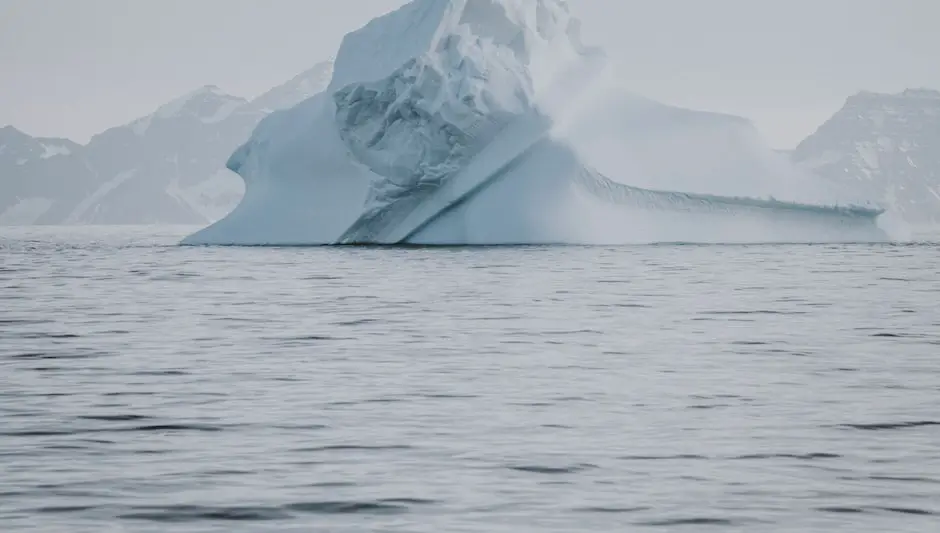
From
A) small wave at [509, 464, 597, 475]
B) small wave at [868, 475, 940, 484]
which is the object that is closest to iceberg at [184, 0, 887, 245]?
small wave at [509, 464, 597, 475]

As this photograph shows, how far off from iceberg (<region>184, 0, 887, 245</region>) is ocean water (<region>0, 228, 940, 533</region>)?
532 inches

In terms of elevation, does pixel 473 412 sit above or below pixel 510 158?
below

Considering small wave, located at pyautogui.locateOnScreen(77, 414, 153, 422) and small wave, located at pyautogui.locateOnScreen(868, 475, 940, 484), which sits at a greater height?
small wave, located at pyautogui.locateOnScreen(77, 414, 153, 422)

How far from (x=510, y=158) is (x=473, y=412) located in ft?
81.9

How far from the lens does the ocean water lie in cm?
726

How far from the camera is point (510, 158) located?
115ft

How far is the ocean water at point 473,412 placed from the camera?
7.26 m

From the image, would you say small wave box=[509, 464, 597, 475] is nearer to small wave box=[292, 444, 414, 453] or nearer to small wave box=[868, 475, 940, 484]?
small wave box=[292, 444, 414, 453]

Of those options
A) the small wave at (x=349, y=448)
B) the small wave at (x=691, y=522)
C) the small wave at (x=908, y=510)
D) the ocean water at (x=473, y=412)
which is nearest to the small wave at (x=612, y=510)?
the ocean water at (x=473, y=412)

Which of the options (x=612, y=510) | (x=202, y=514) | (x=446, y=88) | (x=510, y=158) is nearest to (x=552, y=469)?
(x=612, y=510)

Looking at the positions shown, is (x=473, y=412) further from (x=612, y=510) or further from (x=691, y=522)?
(x=691, y=522)

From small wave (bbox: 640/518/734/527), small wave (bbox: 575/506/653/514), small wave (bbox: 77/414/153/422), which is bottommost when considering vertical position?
small wave (bbox: 640/518/734/527)

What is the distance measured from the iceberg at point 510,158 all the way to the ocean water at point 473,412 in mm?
13506

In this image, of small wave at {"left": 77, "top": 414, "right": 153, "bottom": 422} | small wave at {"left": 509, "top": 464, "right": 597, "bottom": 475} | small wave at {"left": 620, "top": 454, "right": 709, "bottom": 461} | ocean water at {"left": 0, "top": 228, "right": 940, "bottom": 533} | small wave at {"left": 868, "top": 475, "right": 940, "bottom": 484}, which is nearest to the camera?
ocean water at {"left": 0, "top": 228, "right": 940, "bottom": 533}
